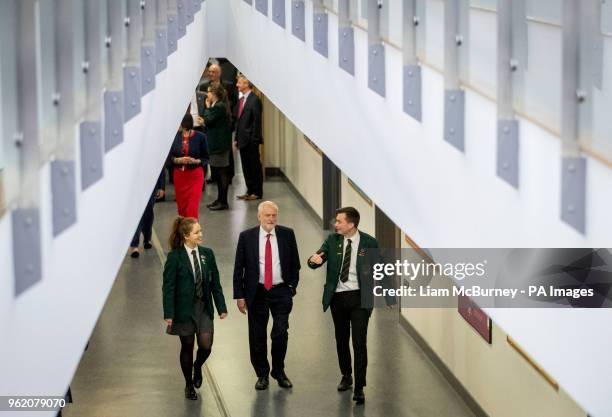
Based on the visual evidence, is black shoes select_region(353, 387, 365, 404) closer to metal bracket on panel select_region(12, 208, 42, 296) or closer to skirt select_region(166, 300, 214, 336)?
skirt select_region(166, 300, 214, 336)

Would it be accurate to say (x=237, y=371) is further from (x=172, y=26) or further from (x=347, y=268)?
(x=172, y=26)

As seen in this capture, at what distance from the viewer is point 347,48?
5.81 meters

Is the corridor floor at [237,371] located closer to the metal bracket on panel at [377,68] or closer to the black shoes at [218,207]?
the black shoes at [218,207]

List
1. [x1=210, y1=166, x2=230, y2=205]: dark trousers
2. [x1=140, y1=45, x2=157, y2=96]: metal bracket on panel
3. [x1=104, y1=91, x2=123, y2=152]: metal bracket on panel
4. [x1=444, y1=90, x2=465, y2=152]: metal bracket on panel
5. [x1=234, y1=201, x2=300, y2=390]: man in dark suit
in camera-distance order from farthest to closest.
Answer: [x1=210, y1=166, x2=230, y2=205]: dark trousers → [x1=234, y1=201, x2=300, y2=390]: man in dark suit → [x1=140, y1=45, x2=157, y2=96]: metal bracket on panel → [x1=104, y1=91, x2=123, y2=152]: metal bracket on panel → [x1=444, y1=90, x2=465, y2=152]: metal bracket on panel

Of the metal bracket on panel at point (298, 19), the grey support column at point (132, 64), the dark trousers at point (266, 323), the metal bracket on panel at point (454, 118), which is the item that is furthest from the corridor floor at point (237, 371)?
the metal bracket on panel at point (454, 118)

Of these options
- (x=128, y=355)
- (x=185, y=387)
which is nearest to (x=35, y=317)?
(x=185, y=387)

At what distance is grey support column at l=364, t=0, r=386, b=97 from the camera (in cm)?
512

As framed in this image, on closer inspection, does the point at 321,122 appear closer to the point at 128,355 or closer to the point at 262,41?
the point at 262,41

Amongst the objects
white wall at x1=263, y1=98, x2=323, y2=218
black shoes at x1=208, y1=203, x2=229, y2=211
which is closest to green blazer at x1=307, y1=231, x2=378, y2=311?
white wall at x1=263, y1=98, x2=323, y2=218

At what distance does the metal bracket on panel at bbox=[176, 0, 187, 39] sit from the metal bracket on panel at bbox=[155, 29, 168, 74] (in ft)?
2.65

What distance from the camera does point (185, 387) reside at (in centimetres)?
994

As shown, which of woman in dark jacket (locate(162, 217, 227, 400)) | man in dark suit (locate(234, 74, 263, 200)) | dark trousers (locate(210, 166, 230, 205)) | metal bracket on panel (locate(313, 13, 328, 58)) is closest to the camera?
metal bracket on panel (locate(313, 13, 328, 58))

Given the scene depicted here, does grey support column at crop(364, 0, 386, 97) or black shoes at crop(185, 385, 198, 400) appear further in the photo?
black shoes at crop(185, 385, 198, 400)

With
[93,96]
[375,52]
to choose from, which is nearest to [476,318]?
[375,52]
